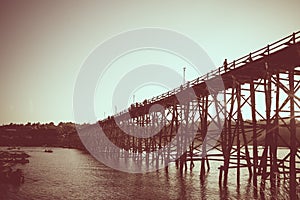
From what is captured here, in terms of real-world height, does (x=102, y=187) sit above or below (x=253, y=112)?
below

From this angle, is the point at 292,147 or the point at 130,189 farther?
the point at 130,189

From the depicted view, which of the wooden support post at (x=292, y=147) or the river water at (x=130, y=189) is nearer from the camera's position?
the wooden support post at (x=292, y=147)

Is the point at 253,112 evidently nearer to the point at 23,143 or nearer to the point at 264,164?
the point at 264,164

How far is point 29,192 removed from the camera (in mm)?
19234

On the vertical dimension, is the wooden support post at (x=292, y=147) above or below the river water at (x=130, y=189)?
above

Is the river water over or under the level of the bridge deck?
under

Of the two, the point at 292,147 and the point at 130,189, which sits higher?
the point at 292,147

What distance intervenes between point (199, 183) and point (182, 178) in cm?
256

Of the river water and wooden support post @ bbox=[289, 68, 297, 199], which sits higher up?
wooden support post @ bbox=[289, 68, 297, 199]

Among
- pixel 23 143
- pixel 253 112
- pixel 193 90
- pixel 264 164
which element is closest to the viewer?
pixel 264 164

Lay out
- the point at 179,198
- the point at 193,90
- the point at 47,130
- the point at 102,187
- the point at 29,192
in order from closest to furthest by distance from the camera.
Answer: the point at 179,198
the point at 29,192
the point at 102,187
the point at 193,90
the point at 47,130

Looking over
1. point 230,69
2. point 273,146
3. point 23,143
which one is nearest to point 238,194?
point 273,146

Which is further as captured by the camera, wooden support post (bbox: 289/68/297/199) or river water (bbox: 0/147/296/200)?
river water (bbox: 0/147/296/200)

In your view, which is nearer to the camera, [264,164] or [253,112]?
[264,164]
